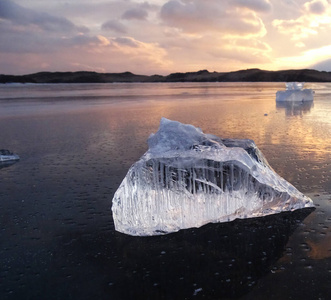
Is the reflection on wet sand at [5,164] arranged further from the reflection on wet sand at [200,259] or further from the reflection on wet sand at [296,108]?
the reflection on wet sand at [296,108]

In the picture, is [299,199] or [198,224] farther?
[299,199]

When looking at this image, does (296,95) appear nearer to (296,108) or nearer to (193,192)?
(296,108)

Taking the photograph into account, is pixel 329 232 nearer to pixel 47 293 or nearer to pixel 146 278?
pixel 146 278

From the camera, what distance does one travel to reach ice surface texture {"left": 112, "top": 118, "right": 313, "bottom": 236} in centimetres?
355

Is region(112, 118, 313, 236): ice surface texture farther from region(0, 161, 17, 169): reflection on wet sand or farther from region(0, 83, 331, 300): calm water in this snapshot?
region(0, 161, 17, 169): reflection on wet sand

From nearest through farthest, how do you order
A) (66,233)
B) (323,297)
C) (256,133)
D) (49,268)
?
1. (323,297)
2. (49,268)
3. (66,233)
4. (256,133)

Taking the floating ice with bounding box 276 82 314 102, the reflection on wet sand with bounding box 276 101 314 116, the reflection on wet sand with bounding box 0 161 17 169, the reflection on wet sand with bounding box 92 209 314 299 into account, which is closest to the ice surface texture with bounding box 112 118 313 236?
the reflection on wet sand with bounding box 92 209 314 299

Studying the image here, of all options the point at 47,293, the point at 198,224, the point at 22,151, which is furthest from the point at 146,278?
the point at 22,151

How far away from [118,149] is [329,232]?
497cm

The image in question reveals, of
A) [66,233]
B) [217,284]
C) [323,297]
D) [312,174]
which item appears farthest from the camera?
[312,174]

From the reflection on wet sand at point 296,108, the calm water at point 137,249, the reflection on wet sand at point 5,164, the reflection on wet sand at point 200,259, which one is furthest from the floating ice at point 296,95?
the reflection on wet sand at point 200,259

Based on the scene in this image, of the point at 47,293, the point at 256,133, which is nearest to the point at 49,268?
the point at 47,293

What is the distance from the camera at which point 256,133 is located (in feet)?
30.5

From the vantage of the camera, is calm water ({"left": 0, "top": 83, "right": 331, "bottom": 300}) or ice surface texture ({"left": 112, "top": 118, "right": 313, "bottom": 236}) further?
ice surface texture ({"left": 112, "top": 118, "right": 313, "bottom": 236})
